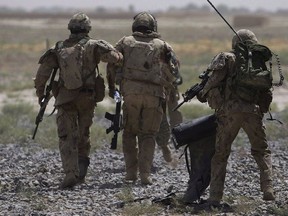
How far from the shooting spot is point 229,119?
960 centimetres

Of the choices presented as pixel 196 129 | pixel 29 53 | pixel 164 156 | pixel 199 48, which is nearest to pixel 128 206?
pixel 196 129

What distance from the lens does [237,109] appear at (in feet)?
31.3

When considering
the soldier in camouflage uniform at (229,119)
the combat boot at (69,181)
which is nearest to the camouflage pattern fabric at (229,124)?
the soldier in camouflage uniform at (229,119)

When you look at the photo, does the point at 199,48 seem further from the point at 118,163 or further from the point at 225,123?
the point at 225,123

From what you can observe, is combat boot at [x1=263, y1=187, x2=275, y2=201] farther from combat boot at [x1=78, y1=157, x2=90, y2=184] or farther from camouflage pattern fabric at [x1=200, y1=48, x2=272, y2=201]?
combat boot at [x1=78, y1=157, x2=90, y2=184]

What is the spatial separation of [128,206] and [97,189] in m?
1.38

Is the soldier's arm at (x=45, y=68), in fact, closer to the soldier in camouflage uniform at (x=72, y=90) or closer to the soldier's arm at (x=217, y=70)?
the soldier in camouflage uniform at (x=72, y=90)

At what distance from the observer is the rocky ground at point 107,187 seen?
955 cm

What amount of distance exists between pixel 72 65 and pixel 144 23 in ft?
3.22

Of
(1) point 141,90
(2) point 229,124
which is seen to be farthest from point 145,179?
(2) point 229,124

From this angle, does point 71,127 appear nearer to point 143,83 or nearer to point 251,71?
point 143,83

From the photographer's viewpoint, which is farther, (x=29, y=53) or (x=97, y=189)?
(x=29, y=53)

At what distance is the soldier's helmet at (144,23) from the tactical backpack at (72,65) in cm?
70

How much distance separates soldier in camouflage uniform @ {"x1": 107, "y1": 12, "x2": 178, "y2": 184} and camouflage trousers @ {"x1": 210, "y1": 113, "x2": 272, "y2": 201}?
1644 millimetres
